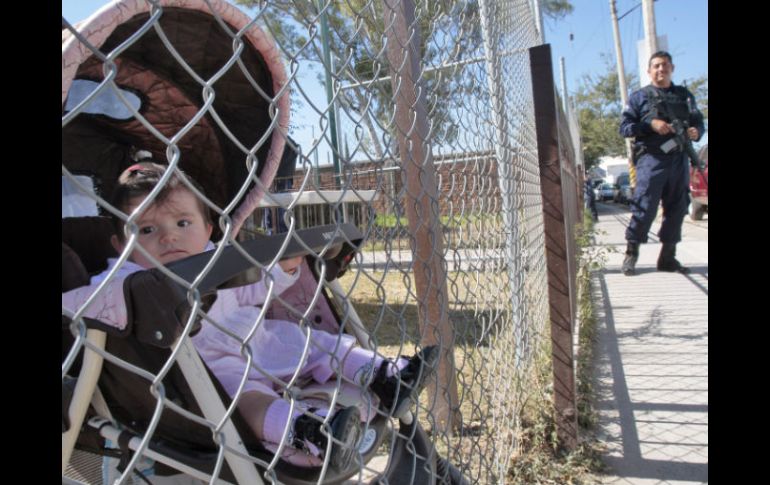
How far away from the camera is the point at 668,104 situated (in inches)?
220

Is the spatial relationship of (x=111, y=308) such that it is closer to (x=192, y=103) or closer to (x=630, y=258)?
(x=192, y=103)

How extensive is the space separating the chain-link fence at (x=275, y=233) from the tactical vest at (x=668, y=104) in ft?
8.77

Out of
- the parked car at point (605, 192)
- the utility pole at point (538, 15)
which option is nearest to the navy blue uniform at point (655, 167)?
the utility pole at point (538, 15)

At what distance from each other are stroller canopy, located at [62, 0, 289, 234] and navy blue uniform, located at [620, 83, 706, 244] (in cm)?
449

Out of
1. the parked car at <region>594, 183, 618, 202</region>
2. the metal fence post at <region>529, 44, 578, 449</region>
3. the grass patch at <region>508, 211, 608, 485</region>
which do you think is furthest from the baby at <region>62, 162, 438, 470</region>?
the parked car at <region>594, 183, 618, 202</region>

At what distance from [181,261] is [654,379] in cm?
312

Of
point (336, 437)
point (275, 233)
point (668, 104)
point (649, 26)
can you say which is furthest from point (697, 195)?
point (336, 437)

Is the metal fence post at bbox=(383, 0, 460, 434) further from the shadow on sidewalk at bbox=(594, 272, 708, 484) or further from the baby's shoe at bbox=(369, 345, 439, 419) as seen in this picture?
the shadow on sidewalk at bbox=(594, 272, 708, 484)

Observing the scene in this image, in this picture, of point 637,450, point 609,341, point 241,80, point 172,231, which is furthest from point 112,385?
point 609,341

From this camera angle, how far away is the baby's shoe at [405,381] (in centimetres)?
171
